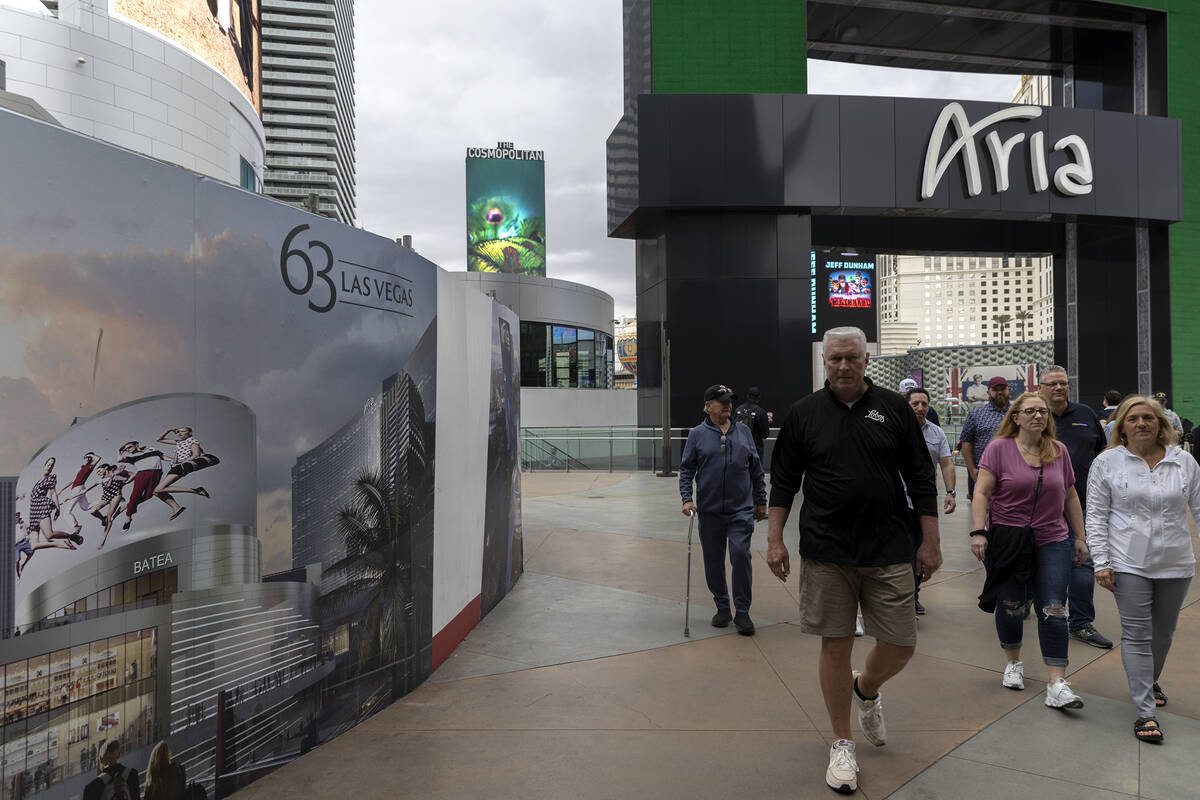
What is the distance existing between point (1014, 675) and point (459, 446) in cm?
370

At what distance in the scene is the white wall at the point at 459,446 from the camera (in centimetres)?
507

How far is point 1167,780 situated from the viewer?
3461mm

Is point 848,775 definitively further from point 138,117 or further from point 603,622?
point 138,117

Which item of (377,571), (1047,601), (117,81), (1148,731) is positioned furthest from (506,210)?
(1148,731)

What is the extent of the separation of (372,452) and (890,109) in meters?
18.4

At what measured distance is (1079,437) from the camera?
565 centimetres

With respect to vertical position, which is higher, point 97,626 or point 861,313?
point 861,313

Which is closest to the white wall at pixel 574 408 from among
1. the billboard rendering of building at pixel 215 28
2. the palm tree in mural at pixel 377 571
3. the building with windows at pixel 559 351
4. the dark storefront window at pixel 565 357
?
the building with windows at pixel 559 351

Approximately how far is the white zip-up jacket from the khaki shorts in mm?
1321

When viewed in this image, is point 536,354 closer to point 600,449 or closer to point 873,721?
point 600,449

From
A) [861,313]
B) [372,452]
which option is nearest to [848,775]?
[372,452]

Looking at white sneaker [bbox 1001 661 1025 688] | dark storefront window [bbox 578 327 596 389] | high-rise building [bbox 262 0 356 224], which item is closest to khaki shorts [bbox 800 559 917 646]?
white sneaker [bbox 1001 661 1025 688]

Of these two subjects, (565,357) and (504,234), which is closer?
(565,357)

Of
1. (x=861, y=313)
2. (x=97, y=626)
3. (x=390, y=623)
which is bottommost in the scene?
(x=390, y=623)
